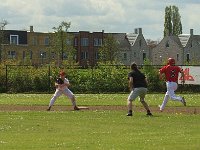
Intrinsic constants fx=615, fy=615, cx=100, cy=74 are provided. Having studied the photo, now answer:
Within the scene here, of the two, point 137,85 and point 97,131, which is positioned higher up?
point 137,85

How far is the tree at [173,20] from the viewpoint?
13450 centimetres

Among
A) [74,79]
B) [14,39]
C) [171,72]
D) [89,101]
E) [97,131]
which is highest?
[14,39]

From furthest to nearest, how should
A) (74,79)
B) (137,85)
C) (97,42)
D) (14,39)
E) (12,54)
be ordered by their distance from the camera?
(97,42)
(14,39)
(12,54)
(74,79)
(137,85)

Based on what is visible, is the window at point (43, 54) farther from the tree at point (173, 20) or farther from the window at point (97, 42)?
the tree at point (173, 20)

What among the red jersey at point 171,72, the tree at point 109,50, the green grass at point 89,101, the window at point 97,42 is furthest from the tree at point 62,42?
the red jersey at point 171,72

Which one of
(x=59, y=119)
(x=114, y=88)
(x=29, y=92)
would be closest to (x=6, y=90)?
(x=29, y=92)

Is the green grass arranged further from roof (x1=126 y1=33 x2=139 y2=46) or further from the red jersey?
roof (x1=126 y1=33 x2=139 y2=46)

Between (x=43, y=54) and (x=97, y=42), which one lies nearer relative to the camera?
(x=43, y=54)

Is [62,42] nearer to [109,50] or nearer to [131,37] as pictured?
[109,50]

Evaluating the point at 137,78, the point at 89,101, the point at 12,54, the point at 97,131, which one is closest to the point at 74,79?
the point at 89,101

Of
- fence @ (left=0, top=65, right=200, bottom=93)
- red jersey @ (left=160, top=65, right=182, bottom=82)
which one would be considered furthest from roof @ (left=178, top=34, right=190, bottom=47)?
red jersey @ (left=160, top=65, right=182, bottom=82)

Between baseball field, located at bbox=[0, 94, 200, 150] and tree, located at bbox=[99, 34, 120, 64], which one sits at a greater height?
tree, located at bbox=[99, 34, 120, 64]

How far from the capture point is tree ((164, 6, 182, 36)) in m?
134

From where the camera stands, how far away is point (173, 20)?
135750mm
